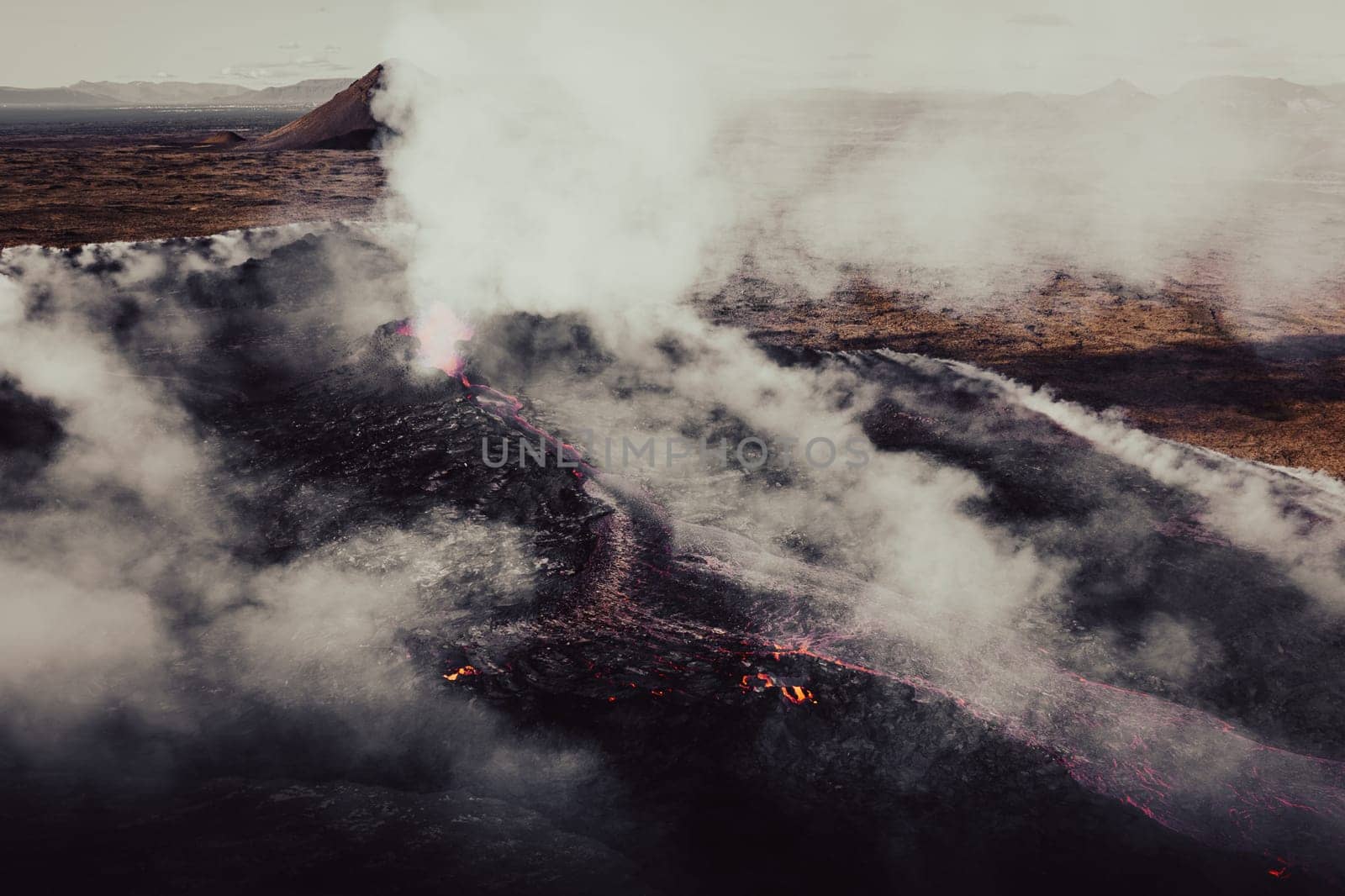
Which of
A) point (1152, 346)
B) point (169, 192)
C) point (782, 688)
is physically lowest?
point (782, 688)

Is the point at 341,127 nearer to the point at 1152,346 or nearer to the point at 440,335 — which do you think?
the point at 440,335

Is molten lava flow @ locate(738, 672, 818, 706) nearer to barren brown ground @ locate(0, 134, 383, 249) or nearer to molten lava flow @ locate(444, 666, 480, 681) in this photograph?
molten lava flow @ locate(444, 666, 480, 681)

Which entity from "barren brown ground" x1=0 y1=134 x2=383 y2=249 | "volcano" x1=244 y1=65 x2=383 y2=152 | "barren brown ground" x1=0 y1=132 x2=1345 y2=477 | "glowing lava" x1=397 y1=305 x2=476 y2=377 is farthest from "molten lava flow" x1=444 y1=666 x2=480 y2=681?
"volcano" x1=244 y1=65 x2=383 y2=152

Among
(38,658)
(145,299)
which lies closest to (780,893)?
(38,658)

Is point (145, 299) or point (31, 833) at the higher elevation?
point (145, 299)

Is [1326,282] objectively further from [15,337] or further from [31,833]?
[15,337]

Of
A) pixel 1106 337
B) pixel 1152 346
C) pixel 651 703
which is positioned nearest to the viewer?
pixel 651 703

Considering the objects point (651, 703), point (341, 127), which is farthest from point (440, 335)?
point (341, 127)

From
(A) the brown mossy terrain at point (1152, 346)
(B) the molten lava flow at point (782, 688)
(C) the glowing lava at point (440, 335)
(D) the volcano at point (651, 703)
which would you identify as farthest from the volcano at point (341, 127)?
(B) the molten lava flow at point (782, 688)
